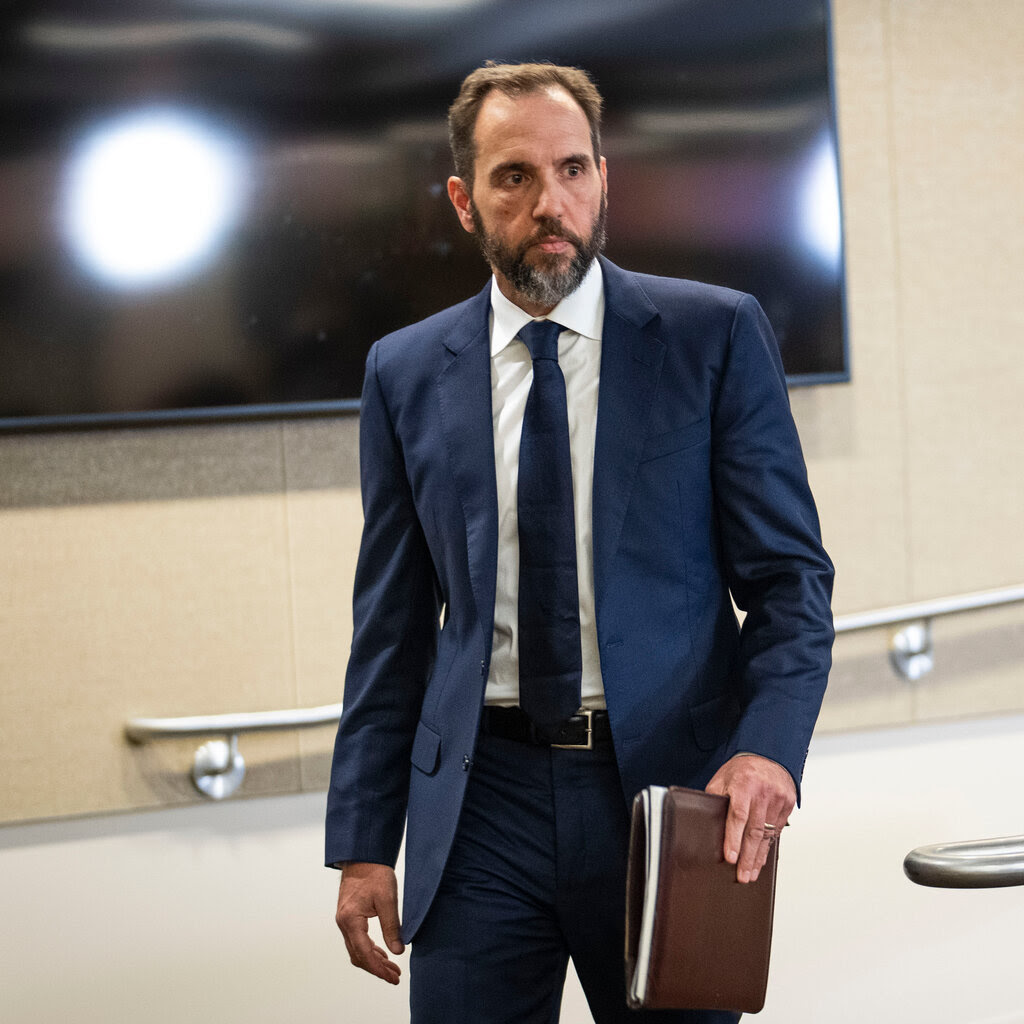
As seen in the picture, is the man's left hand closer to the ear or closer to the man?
the man

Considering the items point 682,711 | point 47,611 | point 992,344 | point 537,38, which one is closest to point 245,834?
point 47,611

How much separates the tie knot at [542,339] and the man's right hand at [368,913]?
70 cm

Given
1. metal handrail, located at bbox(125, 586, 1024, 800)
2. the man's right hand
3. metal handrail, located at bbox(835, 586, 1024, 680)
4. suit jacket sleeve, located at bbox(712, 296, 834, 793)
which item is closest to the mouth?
suit jacket sleeve, located at bbox(712, 296, 834, 793)

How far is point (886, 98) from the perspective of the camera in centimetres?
314

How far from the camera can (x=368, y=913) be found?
65.9 inches

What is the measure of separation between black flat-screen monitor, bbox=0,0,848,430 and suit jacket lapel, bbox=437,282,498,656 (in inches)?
→ 42.3

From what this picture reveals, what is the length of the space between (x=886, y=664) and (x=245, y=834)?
1615mm

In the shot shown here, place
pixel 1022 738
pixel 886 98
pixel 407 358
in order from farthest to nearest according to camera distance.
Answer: pixel 1022 738
pixel 886 98
pixel 407 358

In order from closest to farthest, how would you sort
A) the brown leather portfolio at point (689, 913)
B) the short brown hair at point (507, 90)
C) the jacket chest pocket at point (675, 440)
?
the brown leather portfolio at point (689, 913) → the jacket chest pocket at point (675, 440) → the short brown hair at point (507, 90)

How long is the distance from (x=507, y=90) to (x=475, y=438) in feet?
1.47

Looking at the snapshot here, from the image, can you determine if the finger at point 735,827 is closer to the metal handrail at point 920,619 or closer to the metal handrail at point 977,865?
the metal handrail at point 977,865

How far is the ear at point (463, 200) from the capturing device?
1.74 meters

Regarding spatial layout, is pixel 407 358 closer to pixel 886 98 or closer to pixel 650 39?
pixel 650 39

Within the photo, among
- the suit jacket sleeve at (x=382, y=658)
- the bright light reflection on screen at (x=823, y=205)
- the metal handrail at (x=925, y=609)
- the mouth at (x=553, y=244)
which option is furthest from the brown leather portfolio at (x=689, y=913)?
the bright light reflection on screen at (x=823, y=205)
